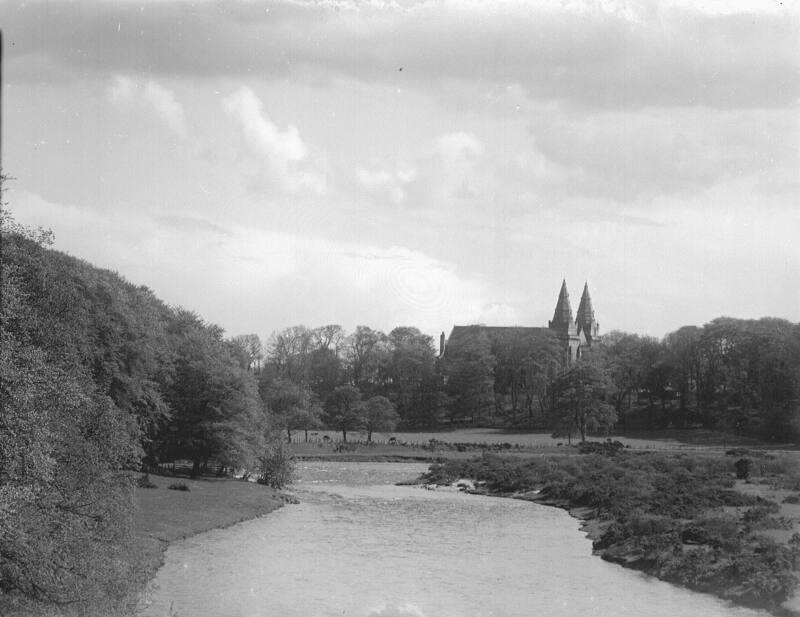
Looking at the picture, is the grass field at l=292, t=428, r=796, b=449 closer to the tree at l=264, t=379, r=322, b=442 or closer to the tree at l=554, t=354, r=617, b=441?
the tree at l=264, t=379, r=322, b=442

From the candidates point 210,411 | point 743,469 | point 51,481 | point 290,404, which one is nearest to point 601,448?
point 743,469

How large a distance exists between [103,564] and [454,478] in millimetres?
58575

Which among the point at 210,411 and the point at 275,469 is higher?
the point at 210,411

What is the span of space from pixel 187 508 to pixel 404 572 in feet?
62.1

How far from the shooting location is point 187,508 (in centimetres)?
5284

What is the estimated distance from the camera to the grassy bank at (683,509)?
115 feet

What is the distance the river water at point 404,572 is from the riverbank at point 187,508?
0.90 m

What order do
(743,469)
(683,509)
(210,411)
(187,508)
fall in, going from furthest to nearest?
(743,469) → (210,411) → (187,508) → (683,509)

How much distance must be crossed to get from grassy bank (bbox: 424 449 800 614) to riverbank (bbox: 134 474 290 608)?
1933cm

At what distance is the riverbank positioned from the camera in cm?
4200

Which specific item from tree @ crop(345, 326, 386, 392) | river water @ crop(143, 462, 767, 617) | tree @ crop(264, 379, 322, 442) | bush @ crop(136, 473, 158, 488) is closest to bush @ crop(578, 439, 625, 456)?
tree @ crop(264, 379, 322, 442)

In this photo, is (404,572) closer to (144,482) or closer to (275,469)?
(144,482)

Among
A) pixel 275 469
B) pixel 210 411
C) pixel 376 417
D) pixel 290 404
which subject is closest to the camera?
pixel 210 411

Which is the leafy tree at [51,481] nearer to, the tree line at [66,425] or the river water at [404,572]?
the tree line at [66,425]
